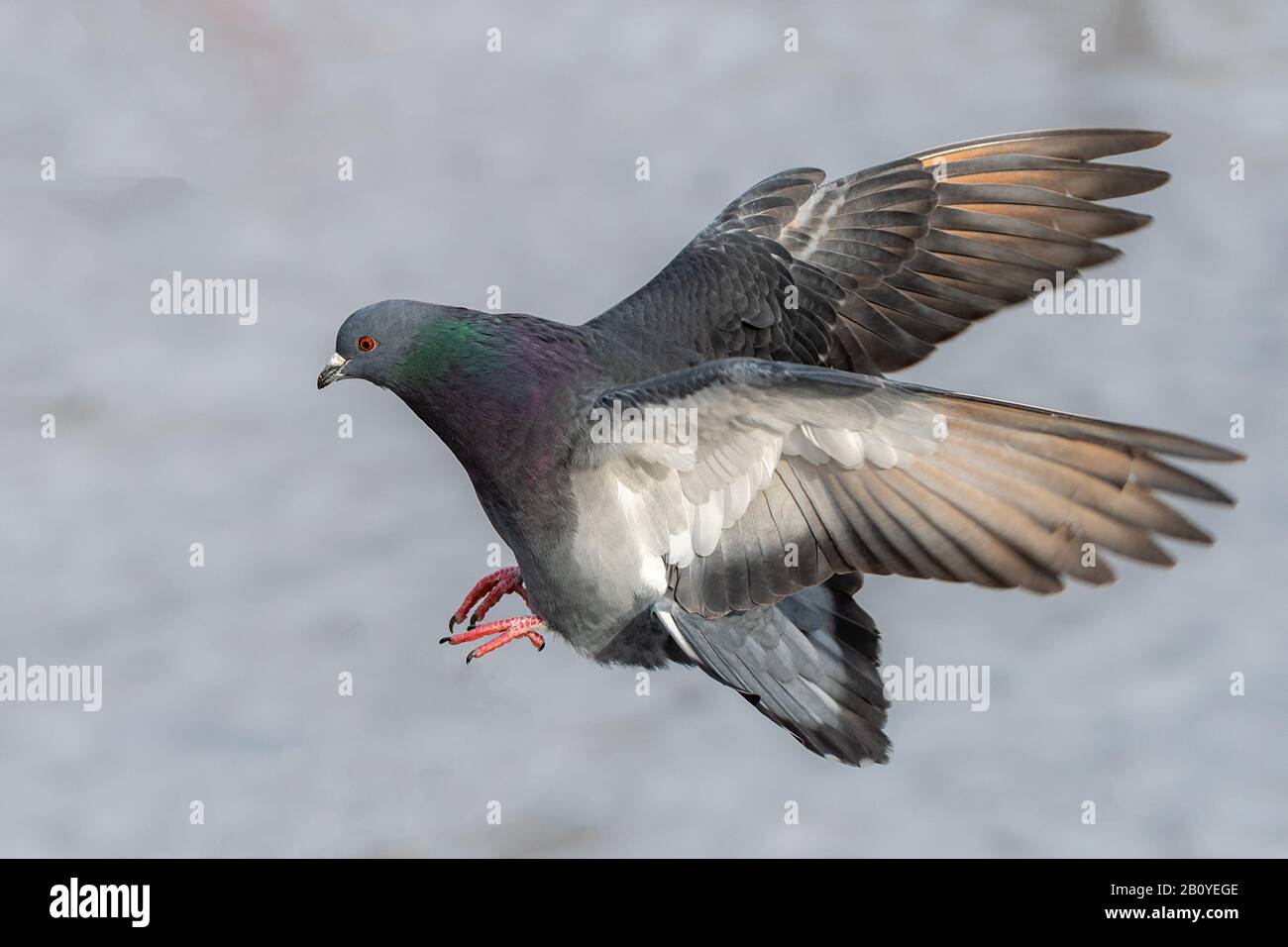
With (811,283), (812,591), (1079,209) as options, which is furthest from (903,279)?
(812,591)

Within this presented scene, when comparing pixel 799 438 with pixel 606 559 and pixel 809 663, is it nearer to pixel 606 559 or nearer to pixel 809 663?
pixel 606 559

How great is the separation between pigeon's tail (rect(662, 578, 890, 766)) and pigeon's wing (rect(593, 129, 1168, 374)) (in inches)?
30.1

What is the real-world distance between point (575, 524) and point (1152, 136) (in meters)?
1.86

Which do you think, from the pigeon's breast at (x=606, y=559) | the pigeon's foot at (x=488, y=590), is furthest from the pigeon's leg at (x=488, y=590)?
the pigeon's breast at (x=606, y=559)

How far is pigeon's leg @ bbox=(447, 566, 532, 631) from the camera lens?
4.09 meters

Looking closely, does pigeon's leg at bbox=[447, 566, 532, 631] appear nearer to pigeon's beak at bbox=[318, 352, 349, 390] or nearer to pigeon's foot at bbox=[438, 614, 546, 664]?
pigeon's foot at bbox=[438, 614, 546, 664]

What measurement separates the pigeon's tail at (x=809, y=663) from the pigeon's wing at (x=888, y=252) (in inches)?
30.1

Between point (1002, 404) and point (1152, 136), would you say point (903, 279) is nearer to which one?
point (1152, 136)

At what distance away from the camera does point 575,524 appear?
3375mm

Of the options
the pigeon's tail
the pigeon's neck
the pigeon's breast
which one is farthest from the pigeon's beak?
the pigeon's tail

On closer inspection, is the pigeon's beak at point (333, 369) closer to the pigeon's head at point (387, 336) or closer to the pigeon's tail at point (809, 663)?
the pigeon's head at point (387, 336)

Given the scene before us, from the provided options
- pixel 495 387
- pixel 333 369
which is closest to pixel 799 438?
pixel 495 387

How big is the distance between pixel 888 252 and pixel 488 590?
5.11 ft

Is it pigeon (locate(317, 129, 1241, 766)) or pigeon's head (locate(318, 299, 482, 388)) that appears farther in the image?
pigeon's head (locate(318, 299, 482, 388))
